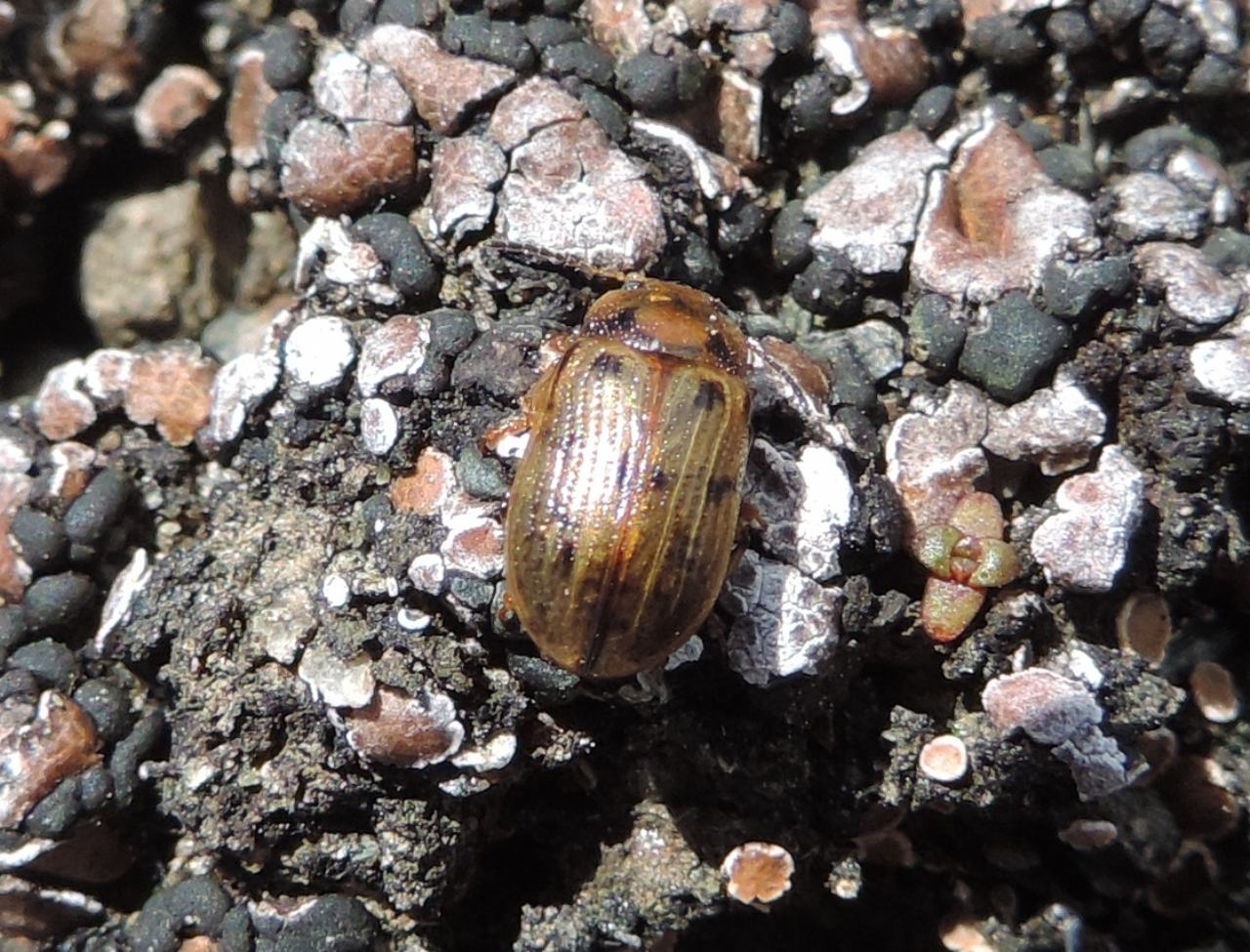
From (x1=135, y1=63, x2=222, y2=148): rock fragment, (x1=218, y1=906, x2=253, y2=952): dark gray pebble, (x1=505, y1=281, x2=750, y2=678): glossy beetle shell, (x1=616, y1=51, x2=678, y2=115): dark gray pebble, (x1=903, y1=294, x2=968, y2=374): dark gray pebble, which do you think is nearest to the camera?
(x1=505, y1=281, x2=750, y2=678): glossy beetle shell

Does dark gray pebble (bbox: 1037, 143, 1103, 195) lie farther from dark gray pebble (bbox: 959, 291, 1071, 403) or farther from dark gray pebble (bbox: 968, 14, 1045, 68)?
dark gray pebble (bbox: 959, 291, 1071, 403)

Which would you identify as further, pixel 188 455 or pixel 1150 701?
pixel 188 455

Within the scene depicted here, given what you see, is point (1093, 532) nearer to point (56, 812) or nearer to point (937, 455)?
point (937, 455)

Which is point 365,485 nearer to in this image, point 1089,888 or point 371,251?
point 371,251

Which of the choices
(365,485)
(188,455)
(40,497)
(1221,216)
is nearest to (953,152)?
(1221,216)

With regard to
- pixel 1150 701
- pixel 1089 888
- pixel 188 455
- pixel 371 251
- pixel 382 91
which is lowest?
pixel 1089 888

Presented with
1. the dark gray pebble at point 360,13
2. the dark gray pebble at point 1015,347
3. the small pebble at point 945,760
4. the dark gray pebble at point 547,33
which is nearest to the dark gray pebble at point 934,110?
the dark gray pebble at point 1015,347

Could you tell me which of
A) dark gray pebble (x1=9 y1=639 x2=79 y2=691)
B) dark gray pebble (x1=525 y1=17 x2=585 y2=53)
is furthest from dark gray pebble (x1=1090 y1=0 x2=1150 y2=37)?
dark gray pebble (x1=9 y1=639 x2=79 y2=691)
